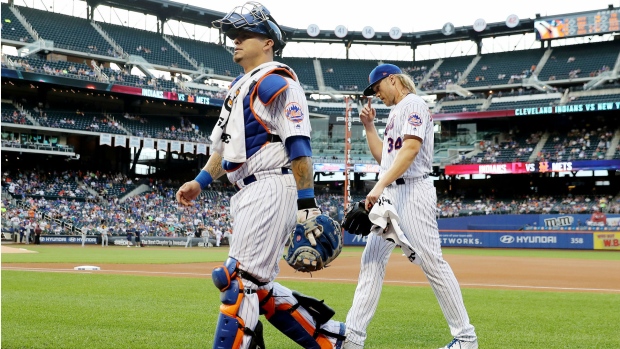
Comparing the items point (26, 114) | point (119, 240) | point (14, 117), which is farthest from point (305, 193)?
point (26, 114)

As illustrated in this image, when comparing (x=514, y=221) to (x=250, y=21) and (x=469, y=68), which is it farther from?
(x=250, y=21)

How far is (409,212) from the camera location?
14.8ft

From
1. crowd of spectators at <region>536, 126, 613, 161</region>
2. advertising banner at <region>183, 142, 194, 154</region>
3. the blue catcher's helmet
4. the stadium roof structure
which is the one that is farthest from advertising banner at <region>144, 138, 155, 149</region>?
the blue catcher's helmet

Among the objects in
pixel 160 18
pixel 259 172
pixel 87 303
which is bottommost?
pixel 87 303

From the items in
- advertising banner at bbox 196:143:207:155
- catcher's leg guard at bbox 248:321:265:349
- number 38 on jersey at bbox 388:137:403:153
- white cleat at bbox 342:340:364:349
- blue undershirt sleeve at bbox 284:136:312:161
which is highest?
advertising banner at bbox 196:143:207:155

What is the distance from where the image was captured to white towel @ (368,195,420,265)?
4.33 metres

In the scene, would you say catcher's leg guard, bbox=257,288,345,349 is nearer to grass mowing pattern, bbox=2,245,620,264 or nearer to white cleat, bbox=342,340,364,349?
white cleat, bbox=342,340,364,349

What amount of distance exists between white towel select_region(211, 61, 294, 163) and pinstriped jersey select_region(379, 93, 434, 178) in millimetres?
1307

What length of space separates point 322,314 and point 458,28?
56.7 meters

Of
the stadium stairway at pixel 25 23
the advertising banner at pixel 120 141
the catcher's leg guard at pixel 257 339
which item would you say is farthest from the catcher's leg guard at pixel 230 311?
the stadium stairway at pixel 25 23

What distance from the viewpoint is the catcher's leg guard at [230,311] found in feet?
10.6

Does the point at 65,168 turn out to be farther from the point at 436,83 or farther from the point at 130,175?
the point at 436,83

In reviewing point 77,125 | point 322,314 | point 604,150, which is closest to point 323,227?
point 322,314

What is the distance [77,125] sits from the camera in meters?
43.3
